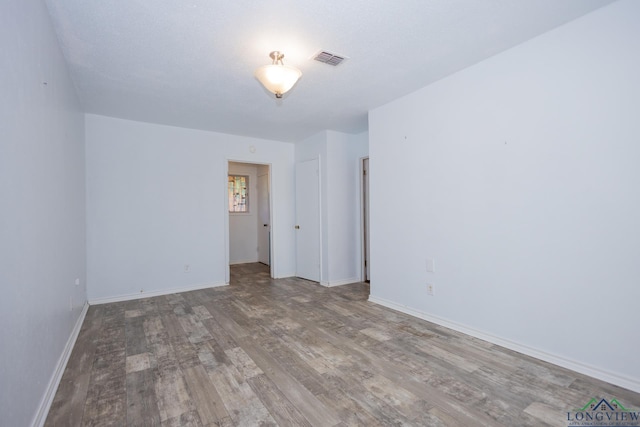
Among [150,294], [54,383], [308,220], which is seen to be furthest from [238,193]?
[54,383]

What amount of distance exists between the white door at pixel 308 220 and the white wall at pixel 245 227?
2.06m

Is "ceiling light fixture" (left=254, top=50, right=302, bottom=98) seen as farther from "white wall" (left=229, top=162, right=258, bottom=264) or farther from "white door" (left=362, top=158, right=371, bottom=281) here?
"white wall" (left=229, top=162, right=258, bottom=264)

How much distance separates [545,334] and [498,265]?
0.60 m

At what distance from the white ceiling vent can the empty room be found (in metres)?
0.03

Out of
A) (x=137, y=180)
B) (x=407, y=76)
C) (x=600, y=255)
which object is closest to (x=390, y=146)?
(x=407, y=76)

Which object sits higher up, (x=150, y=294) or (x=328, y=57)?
(x=328, y=57)

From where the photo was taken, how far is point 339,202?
4.88 m

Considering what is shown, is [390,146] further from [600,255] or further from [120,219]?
[120,219]

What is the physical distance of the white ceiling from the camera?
1954mm

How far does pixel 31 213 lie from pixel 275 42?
1984 mm

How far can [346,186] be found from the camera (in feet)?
16.3

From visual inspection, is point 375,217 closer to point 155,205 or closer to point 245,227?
point 155,205

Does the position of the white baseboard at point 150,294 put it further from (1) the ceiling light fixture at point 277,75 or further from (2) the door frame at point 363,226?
(1) the ceiling light fixture at point 277,75

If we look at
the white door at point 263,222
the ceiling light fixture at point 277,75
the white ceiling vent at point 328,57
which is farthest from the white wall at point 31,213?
the white door at point 263,222
